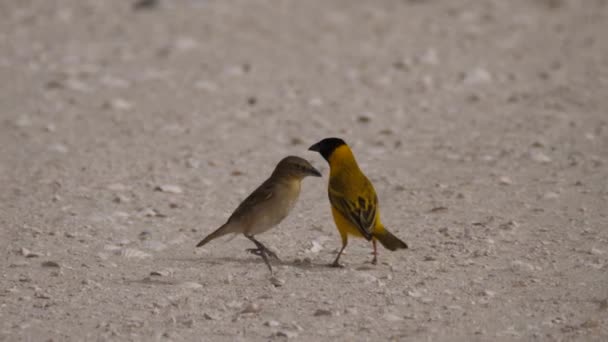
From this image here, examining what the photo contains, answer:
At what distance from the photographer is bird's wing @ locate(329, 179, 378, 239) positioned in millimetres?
6652

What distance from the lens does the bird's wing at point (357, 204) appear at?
6652mm

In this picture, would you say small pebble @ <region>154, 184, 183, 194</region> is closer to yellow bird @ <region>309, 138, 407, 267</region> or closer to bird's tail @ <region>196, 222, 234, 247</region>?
bird's tail @ <region>196, 222, 234, 247</region>

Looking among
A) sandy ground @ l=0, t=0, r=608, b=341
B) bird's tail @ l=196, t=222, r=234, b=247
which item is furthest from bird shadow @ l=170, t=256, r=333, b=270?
bird's tail @ l=196, t=222, r=234, b=247

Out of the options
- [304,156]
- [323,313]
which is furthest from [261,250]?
[304,156]

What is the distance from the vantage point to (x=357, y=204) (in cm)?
675

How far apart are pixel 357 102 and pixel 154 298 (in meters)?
5.43

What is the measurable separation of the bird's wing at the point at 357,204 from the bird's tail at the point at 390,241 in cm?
13

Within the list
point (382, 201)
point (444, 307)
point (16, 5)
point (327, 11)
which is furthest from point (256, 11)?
point (444, 307)

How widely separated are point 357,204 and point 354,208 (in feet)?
0.13

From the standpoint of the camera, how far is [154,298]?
626cm

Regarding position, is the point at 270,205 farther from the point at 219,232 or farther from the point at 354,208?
the point at 354,208

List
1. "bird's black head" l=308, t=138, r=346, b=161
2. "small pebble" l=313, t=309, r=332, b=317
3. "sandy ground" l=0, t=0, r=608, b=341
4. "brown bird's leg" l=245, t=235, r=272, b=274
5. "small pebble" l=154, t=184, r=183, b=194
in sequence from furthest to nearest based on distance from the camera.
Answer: "small pebble" l=154, t=184, r=183, b=194
"bird's black head" l=308, t=138, r=346, b=161
"brown bird's leg" l=245, t=235, r=272, b=274
"sandy ground" l=0, t=0, r=608, b=341
"small pebble" l=313, t=309, r=332, b=317

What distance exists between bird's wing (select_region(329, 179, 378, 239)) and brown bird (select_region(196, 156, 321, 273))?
19cm

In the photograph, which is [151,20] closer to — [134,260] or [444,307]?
[134,260]
